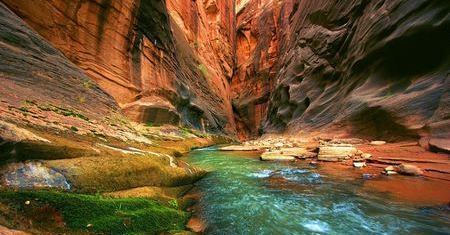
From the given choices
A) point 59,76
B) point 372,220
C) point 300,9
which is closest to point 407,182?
point 372,220

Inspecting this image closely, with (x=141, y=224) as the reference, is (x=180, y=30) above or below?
above

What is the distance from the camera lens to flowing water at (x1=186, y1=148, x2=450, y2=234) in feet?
14.5

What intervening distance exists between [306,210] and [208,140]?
2075cm

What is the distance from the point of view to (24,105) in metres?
7.75

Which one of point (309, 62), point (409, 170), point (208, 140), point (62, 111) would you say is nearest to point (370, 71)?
point (409, 170)

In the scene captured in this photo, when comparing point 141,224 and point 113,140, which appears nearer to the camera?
point 141,224

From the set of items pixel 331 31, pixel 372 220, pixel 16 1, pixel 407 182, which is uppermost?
pixel 331 31

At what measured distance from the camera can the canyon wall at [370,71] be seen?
10484 millimetres

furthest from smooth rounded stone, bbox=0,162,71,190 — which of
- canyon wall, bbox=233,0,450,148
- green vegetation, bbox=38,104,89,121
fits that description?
canyon wall, bbox=233,0,450,148

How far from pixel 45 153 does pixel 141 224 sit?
2322mm

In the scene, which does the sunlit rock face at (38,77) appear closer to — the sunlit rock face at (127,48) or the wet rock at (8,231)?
the sunlit rock face at (127,48)

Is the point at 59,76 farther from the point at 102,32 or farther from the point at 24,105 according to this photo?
the point at 102,32

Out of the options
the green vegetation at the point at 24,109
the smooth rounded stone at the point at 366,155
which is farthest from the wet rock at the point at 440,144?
the green vegetation at the point at 24,109

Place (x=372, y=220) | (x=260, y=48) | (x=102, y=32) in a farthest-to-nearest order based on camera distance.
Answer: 1. (x=260, y=48)
2. (x=102, y=32)
3. (x=372, y=220)
